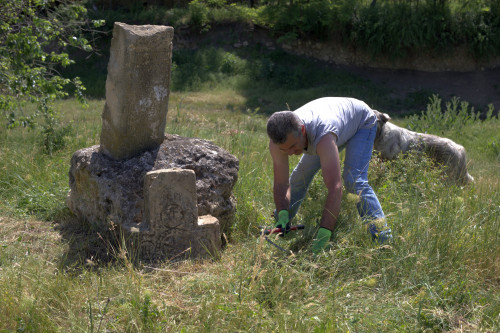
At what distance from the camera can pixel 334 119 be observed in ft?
13.4

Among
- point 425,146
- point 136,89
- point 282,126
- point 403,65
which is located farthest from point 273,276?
point 403,65

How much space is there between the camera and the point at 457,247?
12.7ft

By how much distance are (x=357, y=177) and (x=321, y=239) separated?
0.77 m

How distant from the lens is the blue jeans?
418 centimetres

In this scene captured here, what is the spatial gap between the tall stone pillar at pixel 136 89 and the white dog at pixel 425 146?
9.56 feet

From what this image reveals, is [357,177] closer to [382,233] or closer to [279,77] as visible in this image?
[382,233]

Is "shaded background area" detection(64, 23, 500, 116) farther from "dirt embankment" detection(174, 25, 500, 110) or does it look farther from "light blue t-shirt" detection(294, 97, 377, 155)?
"light blue t-shirt" detection(294, 97, 377, 155)

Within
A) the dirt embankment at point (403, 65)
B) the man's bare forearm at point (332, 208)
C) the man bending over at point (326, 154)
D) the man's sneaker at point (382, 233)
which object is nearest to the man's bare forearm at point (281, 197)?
the man bending over at point (326, 154)

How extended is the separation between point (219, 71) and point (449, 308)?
16882mm

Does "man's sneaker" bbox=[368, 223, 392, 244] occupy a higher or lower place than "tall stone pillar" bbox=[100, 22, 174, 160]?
lower

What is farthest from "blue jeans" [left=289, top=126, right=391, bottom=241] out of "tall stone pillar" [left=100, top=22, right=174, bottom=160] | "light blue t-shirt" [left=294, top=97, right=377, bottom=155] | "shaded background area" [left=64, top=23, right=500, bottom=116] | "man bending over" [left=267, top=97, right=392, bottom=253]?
"shaded background area" [left=64, top=23, right=500, bottom=116]

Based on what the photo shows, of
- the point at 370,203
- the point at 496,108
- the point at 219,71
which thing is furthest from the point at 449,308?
the point at 219,71

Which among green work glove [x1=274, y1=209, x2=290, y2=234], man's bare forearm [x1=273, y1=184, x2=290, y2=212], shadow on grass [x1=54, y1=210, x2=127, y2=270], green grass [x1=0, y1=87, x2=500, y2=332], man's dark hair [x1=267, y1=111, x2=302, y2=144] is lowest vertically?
shadow on grass [x1=54, y1=210, x2=127, y2=270]

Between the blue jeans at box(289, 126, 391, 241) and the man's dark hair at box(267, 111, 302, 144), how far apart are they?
736 millimetres
